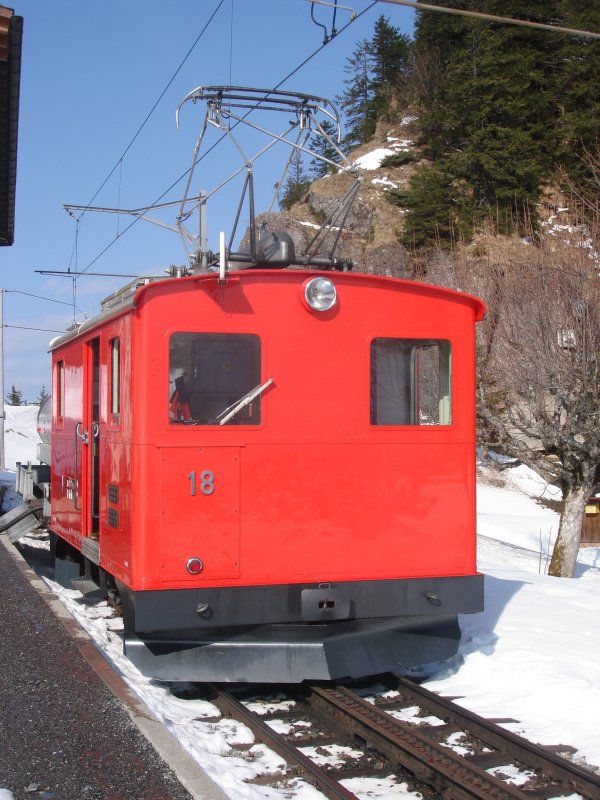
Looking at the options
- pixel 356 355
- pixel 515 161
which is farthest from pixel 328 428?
pixel 515 161

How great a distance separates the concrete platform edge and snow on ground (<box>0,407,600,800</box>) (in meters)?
0.11

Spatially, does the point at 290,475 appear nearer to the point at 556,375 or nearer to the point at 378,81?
the point at 556,375

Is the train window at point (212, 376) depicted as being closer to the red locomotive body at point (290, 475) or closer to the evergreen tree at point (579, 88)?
the red locomotive body at point (290, 475)

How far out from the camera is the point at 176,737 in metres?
5.10

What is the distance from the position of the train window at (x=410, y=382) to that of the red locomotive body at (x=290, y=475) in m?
0.01

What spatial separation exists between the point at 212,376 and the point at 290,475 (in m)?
0.86

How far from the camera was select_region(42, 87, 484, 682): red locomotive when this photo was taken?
5.78 meters

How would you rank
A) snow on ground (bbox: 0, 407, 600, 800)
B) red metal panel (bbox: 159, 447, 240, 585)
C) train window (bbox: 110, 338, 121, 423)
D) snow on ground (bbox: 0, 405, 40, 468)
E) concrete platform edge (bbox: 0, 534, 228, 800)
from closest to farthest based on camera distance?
concrete platform edge (bbox: 0, 534, 228, 800) → snow on ground (bbox: 0, 407, 600, 800) → red metal panel (bbox: 159, 447, 240, 585) → train window (bbox: 110, 338, 121, 423) → snow on ground (bbox: 0, 405, 40, 468)

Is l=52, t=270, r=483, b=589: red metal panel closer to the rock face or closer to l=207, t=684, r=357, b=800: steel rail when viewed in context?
l=207, t=684, r=357, b=800: steel rail

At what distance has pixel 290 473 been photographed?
237 inches

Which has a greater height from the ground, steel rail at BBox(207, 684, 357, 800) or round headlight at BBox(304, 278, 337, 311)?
round headlight at BBox(304, 278, 337, 311)

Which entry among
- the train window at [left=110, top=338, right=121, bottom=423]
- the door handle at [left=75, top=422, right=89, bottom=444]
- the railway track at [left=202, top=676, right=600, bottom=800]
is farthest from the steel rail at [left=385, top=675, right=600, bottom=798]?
the door handle at [left=75, top=422, right=89, bottom=444]

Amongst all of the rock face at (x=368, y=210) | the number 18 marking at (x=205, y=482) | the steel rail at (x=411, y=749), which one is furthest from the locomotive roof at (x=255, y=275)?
the rock face at (x=368, y=210)

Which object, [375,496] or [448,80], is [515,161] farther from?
[375,496]
